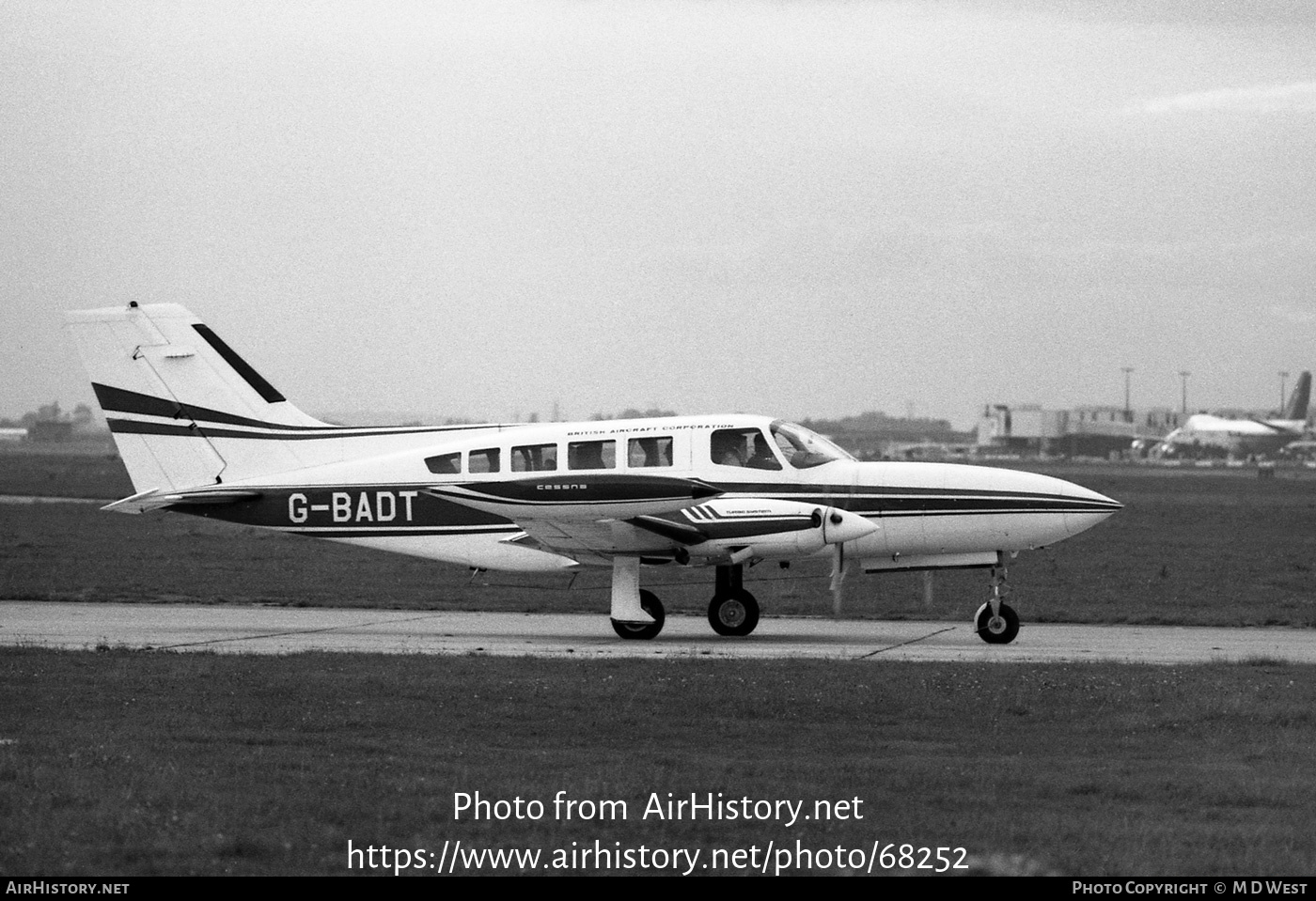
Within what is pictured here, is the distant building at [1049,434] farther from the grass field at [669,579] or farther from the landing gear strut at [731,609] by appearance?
the landing gear strut at [731,609]

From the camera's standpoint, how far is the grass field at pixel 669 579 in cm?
2525

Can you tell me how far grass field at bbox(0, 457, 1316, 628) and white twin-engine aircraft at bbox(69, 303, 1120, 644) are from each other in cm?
162

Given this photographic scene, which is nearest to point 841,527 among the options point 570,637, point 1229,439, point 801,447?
point 801,447

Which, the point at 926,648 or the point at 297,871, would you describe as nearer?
the point at 297,871

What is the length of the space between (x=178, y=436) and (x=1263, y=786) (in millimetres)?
15991

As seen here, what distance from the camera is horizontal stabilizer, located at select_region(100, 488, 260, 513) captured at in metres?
21.2

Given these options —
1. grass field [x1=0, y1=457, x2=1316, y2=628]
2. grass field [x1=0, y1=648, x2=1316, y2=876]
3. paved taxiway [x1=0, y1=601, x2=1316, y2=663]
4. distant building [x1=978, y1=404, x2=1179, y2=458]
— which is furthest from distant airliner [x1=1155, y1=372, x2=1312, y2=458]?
grass field [x1=0, y1=648, x2=1316, y2=876]

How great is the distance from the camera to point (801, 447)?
2064 cm

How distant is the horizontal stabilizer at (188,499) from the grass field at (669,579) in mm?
4329

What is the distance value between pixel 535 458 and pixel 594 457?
80cm

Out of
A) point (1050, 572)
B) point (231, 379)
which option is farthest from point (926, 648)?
point (1050, 572)

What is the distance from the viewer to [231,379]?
2211cm

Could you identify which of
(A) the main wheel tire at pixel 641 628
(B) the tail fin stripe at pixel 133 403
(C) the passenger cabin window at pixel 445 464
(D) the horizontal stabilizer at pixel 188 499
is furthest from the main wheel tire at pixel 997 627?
(B) the tail fin stripe at pixel 133 403
